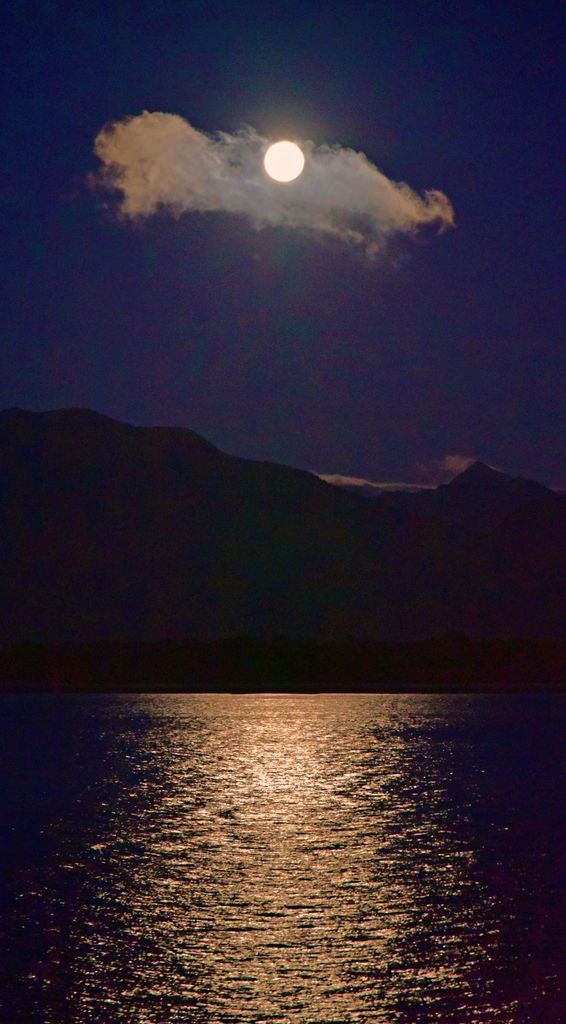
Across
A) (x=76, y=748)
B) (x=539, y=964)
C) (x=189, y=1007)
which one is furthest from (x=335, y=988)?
(x=76, y=748)

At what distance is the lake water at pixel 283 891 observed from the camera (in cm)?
2009

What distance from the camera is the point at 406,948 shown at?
77.3 ft

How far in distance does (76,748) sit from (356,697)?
115406 millimetres

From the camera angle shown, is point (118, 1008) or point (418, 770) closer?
point (118, 1008)

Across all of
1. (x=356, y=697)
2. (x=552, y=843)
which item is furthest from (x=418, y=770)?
(x=356, y=697)

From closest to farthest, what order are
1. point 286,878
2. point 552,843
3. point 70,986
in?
point 70,986 → point 286,878 → point 552,843

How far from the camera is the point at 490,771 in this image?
6906cm

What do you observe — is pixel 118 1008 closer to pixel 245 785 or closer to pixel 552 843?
pixel 552 843

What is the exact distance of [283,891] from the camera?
29.9m

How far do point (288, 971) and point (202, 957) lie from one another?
2138 millimetres

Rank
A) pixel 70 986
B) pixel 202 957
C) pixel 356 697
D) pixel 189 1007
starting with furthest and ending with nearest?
pixel 356 697 < pixel 202 957 < pixel 70 986 < pixel 189 1007

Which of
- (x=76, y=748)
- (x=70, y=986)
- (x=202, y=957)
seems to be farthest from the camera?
(x=76, y=748)

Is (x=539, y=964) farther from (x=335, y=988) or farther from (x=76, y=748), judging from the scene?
(x=76, y=748)

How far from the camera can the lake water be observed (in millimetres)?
20094
